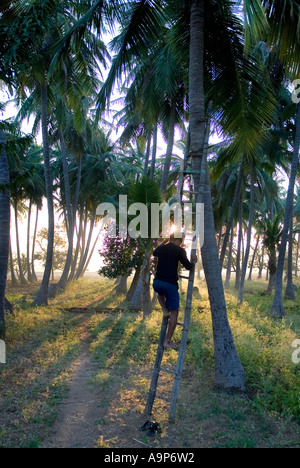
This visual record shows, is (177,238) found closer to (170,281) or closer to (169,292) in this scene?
(170,281)

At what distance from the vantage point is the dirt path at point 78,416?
4391mm

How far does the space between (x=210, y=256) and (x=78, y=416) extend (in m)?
3.14

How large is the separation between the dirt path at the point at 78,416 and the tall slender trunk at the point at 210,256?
2.09 metres

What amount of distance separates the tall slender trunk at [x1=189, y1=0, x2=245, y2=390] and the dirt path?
6.86 feet

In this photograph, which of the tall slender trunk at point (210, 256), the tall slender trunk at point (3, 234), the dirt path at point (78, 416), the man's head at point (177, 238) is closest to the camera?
the dirt path at point (78, 416)

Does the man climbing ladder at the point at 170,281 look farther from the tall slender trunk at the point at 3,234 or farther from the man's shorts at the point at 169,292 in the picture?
the tall slender trunk at the point at 3,234

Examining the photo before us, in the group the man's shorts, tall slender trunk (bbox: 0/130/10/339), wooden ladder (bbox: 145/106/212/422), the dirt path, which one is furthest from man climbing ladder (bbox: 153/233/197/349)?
tall slender trunk (bbox: 0/130/10/339)

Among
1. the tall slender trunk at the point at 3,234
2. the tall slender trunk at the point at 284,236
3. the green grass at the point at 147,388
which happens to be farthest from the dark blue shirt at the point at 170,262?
the tall slender trunk at the point at 284,236

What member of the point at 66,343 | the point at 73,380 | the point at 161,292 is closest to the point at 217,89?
the point at 161,292

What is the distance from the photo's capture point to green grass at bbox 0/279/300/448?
4477 millimetres

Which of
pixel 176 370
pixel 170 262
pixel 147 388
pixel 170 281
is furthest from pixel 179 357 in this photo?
pixel 147 388

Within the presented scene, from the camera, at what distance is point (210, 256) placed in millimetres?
6105

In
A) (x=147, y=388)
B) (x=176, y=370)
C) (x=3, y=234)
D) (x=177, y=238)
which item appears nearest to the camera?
(x=176, y=370)
